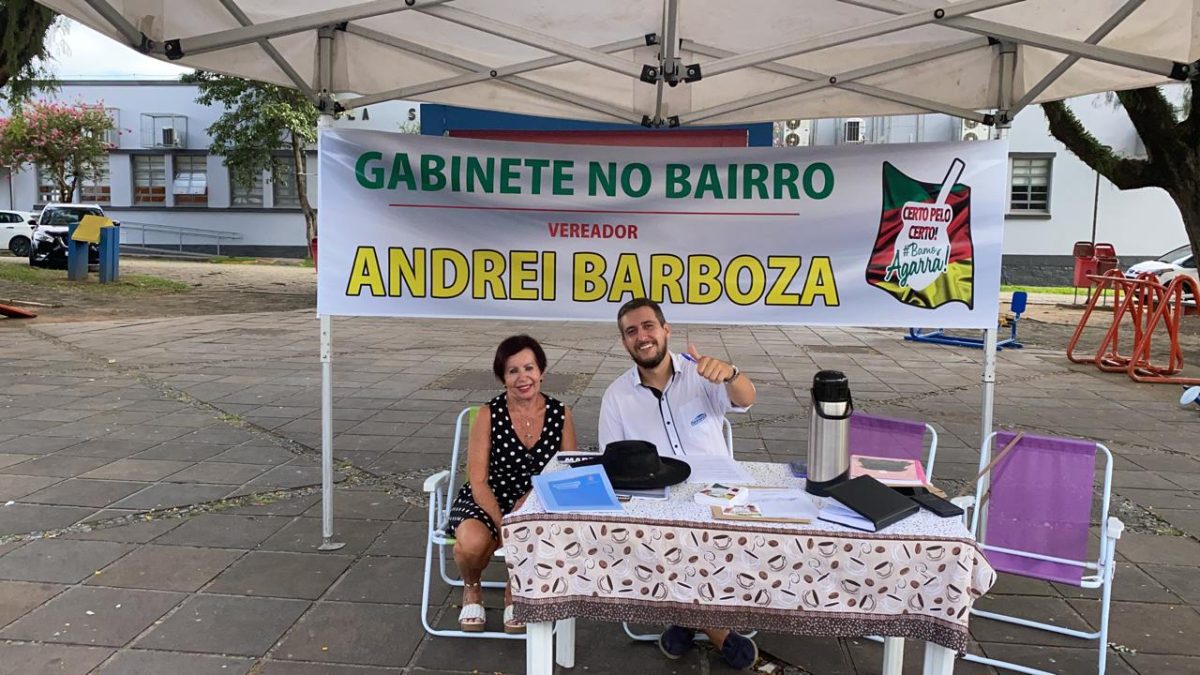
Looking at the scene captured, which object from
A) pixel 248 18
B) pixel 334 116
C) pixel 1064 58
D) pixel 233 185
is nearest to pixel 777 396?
pixel 1064 58

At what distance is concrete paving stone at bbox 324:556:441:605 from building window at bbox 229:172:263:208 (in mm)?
31073

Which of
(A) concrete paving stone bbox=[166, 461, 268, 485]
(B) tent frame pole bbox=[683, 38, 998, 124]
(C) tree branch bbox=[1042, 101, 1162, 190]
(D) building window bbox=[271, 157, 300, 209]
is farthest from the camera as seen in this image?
(D) building window bbox=[271, 157, 300, 209]

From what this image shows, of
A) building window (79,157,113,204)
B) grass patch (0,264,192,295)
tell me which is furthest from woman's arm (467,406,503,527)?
building window (79,157,113,204)

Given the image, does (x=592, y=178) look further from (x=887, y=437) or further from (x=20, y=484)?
(x=20, y=484)

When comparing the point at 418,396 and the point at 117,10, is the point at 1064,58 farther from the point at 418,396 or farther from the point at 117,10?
the point at 418,396

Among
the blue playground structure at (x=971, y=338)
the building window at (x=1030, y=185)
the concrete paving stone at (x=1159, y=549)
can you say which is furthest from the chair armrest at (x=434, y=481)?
the building window at (x=1030, y=185)

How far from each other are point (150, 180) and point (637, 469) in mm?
36098

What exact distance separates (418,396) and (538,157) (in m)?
4.29

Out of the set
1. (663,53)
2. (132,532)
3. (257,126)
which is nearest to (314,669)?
(132,532)

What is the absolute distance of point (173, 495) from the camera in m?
4.65

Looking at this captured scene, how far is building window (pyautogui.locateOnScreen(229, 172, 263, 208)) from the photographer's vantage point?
1259 inches

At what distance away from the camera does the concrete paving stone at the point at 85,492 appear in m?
4.50

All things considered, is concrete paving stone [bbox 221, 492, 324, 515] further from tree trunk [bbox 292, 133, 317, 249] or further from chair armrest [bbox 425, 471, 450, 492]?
tree trunk [bbox 292, 133, 317, 249]

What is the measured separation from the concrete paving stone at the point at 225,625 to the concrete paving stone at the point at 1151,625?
124 inches
